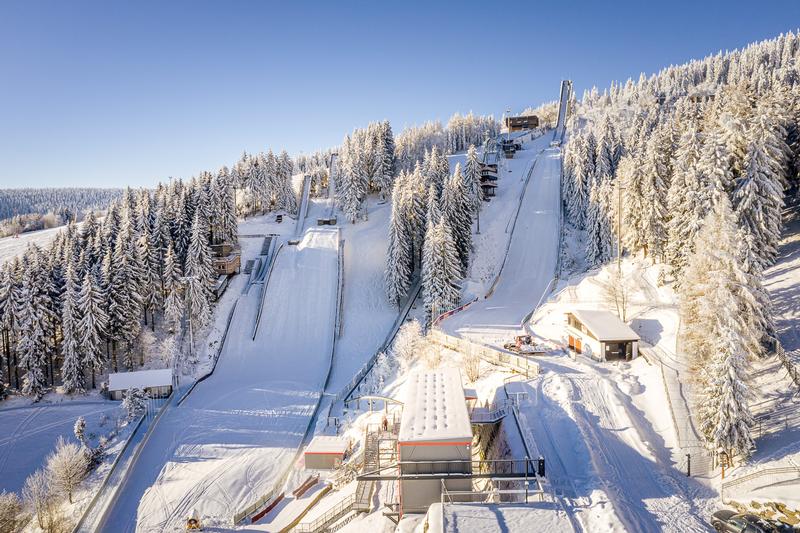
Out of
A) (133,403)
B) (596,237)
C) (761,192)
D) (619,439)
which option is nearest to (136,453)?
(133,403)

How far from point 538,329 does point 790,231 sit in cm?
2158

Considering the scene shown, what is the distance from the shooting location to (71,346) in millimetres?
40625

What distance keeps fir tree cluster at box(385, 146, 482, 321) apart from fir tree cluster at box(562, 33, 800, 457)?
1615cm

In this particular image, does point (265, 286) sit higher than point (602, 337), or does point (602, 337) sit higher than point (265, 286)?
point (602, 337)

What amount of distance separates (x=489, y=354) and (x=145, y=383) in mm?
29980

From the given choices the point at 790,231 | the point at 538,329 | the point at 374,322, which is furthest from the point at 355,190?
the point at 790,231

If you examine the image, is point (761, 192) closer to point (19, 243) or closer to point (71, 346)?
point (71, 346)

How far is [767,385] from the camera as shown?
68.4 feet

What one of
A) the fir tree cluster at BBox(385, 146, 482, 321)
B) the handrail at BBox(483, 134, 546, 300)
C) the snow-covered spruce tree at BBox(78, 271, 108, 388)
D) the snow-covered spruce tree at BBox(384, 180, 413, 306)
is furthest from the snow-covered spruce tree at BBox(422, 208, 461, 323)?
the snow-covered spruce tree at BBox(78, 271, 108, 388)

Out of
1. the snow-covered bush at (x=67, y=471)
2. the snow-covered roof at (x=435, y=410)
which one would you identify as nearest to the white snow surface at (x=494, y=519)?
the snow-covered roof at (x=435, y=410)

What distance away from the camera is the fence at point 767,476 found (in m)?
15.5

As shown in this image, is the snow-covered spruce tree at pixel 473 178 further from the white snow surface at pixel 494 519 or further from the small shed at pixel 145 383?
the white snow surface at pixel 494 519

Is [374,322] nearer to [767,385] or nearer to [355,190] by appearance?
[355,190]

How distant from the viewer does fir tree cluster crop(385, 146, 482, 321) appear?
46.6 metres
